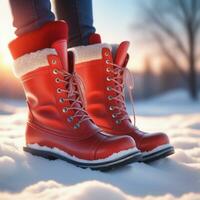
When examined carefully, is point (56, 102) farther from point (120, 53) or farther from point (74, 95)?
point (120, 53)

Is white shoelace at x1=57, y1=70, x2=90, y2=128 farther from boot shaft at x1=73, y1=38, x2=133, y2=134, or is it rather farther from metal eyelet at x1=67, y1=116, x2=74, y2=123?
boot shaft at x1=73, y1=38, x2=133, y2=134

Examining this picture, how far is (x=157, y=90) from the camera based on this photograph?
19500mm

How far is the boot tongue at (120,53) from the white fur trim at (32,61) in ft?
0.88

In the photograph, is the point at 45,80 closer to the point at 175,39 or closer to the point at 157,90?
the point at 175,39

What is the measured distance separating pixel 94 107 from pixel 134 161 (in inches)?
11.7

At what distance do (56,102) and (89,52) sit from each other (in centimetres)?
24

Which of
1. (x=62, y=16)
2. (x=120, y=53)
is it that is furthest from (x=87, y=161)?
Result: (x=62, y=16)

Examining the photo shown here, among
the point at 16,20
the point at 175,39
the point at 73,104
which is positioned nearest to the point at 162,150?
the point at 73,104

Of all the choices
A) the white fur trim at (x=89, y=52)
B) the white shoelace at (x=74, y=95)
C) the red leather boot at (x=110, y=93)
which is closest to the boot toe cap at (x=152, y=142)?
the red leather boot at (x=110, y=93)

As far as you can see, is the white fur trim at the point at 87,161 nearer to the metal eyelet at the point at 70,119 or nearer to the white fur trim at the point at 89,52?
the metal eyelet at the point at 70,119

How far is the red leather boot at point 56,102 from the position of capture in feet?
3.74

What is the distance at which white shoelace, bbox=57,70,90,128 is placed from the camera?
1.18 metres

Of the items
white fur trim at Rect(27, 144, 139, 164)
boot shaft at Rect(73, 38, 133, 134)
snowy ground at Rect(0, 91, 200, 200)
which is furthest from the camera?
boot shaft at Rect(73, 38, 133, 134)

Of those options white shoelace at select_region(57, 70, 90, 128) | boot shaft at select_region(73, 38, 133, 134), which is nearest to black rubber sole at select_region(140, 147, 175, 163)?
boot shaft at select_region(73, 38, 133, 134)
